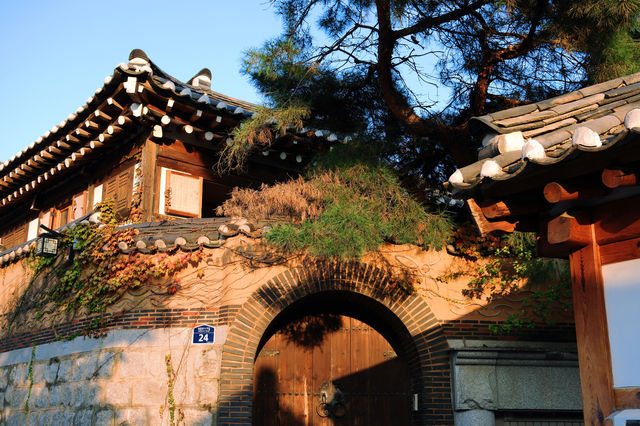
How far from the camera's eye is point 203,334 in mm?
8570

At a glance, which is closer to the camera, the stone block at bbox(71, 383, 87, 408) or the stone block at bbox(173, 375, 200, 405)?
the stone block at bbox(173, 375, 200, 405)

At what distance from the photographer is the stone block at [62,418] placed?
351 inches

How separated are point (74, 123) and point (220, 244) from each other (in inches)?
160

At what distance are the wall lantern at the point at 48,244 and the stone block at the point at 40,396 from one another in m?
1.96

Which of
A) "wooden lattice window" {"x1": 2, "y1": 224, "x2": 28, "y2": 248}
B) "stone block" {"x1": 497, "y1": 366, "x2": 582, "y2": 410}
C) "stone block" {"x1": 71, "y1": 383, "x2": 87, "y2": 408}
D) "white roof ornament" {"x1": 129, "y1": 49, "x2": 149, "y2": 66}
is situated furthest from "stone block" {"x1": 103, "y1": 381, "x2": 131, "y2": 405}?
"wooden lattice window" {"x1": 2, "y1": 224, "x2": 28, "y2": 248}

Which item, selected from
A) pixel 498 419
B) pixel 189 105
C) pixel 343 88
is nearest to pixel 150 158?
pixel 189 105

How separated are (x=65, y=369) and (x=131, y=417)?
1.54m

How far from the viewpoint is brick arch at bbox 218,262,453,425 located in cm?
839

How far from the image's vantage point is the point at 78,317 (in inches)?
373

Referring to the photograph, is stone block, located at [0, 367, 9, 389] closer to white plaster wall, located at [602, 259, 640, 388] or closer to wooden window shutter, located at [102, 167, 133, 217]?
wooden window shutter, located at [102, 167, 133, 217]

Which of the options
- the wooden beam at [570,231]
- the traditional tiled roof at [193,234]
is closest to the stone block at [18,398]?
the traditional tiled roof at [193,234]

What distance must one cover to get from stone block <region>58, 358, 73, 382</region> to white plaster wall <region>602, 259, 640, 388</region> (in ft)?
24.4

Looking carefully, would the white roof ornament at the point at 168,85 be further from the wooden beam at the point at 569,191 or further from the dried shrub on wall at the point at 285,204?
the wooden beam at the point at 569,191

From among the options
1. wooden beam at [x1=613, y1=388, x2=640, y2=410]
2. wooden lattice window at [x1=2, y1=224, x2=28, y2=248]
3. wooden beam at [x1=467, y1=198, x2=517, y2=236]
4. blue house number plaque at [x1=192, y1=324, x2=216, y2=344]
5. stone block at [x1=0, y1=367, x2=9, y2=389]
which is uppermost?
wooden lattice window at [x1=2, y1=224, x2=28, y2=248]
